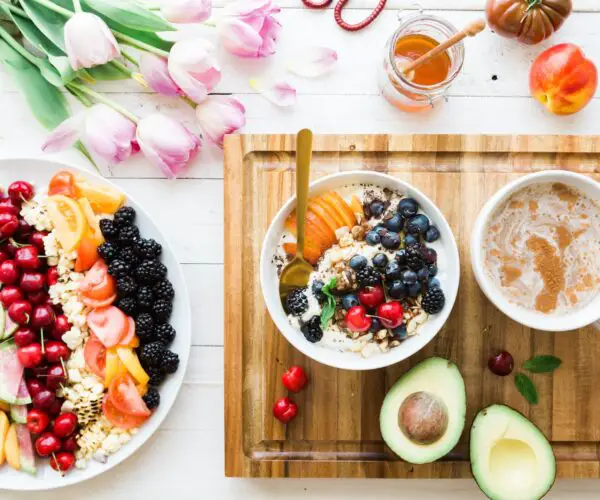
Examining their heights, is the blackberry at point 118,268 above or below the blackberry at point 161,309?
above

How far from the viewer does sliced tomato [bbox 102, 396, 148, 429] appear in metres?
1.34

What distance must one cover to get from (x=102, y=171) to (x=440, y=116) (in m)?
0.72

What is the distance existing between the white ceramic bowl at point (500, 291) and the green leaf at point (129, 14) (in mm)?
720

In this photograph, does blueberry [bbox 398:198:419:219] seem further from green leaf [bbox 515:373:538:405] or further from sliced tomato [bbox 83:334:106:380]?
sliced tomato [bbox 83:334:106:380]

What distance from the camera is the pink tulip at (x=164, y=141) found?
4.37 ft

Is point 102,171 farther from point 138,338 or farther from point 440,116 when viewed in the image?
point 440,116

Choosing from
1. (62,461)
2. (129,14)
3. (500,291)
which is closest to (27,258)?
(62,461)

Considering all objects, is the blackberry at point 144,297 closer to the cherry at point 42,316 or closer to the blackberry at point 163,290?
the blackberry at point 163,290

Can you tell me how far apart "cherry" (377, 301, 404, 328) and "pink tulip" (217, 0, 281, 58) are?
578 mm

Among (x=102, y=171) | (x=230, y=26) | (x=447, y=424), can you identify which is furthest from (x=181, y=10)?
(x=447, y=424)

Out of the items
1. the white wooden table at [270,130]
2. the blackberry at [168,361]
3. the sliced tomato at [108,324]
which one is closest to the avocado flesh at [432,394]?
the white wooden table at [270,130]

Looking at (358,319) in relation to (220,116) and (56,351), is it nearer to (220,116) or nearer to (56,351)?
(220,116)

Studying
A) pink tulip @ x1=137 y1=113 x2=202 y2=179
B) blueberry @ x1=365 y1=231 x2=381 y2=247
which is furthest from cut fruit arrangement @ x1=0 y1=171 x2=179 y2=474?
blueberry @ x1=365 y1=231 x2=381 y2=247

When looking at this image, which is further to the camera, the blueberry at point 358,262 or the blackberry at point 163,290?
the blackberry at point 163,290
